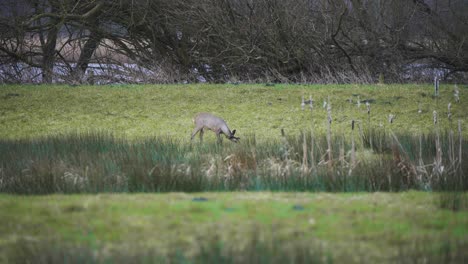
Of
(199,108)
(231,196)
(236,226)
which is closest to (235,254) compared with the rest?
(236,226)

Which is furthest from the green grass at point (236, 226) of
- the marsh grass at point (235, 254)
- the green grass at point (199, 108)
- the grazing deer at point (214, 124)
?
the green grass at point (199, 108)

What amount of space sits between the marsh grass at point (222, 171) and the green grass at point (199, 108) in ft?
7.10

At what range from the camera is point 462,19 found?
17453 mm

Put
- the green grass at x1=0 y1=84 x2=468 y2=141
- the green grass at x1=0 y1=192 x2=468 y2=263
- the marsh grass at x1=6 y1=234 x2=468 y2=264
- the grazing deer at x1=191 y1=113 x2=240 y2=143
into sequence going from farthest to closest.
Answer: the green grass at x1=0 y1=84 x2=468 y2=141
the grazing deer at x1=191 y1=113 x2=240 y2=143
the green grass at x1=0 y1=192 x2=468 y2=263
the marsh grass at x1=6 y1=234 x2=468 y2=264

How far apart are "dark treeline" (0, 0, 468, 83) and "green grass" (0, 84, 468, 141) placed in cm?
358

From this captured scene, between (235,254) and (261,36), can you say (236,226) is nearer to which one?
(235,254)

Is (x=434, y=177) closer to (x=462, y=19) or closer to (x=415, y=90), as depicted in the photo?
(x=415, y=90)

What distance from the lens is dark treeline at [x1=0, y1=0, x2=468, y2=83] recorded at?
17359 millimetres

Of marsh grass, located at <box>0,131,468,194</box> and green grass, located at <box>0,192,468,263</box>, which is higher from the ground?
marsh grass, located at <box>0,131,468,194</box>

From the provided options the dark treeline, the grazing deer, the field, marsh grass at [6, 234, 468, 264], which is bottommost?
marsh grass at [6, 234, 468, 264]

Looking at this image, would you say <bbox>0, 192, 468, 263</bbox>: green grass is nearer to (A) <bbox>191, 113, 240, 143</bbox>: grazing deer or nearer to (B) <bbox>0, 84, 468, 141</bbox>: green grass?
(A) <bbox>191, 113, 240, 143</bbox>: grazing deer

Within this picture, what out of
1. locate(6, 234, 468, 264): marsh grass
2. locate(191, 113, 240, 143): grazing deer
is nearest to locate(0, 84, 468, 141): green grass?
locate(191, 113, 240, 143): grazing deer

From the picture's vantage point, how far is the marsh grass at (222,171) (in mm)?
5691

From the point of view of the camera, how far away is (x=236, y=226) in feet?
13.0
